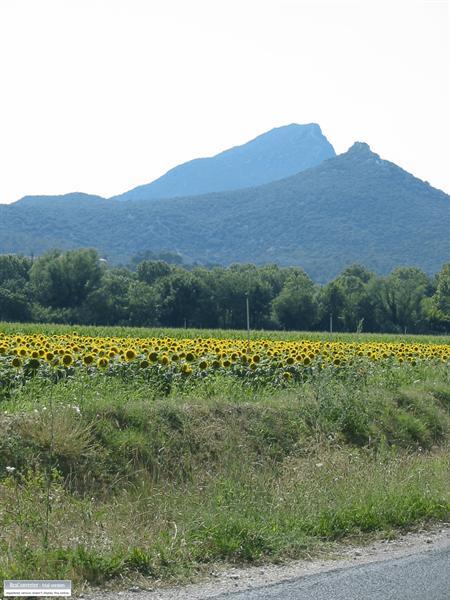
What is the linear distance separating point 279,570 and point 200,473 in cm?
333

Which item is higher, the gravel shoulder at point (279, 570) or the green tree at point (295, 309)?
the green tree at point (295, 309)

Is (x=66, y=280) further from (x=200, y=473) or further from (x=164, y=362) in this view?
(x=200, y=473)

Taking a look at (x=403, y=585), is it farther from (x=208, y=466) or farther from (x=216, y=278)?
(x=216, y=278)

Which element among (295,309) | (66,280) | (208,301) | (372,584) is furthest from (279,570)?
(66,280)

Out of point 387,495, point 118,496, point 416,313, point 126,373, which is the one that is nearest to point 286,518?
point 387,495

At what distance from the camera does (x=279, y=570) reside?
647 cm

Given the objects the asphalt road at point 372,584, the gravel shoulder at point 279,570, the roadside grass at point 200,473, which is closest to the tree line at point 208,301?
the roadside grass at point 200,473

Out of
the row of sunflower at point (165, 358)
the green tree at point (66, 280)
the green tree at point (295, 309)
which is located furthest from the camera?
the green tree at point (295, 309)

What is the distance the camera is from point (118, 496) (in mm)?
8922

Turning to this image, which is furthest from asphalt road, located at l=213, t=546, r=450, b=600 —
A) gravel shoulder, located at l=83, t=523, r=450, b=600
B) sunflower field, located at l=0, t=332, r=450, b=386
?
sunflower field, located at l=0, t=332, r=450, b=386

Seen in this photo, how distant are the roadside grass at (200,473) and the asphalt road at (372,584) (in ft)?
2.11

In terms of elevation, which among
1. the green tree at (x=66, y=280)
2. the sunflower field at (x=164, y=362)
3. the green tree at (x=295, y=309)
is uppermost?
the green tree at (x=66, y=280)

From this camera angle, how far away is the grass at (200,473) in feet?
21.2

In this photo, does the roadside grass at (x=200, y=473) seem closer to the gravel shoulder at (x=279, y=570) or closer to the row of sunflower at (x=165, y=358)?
the gravel shoulder at (x=279, y=570)
